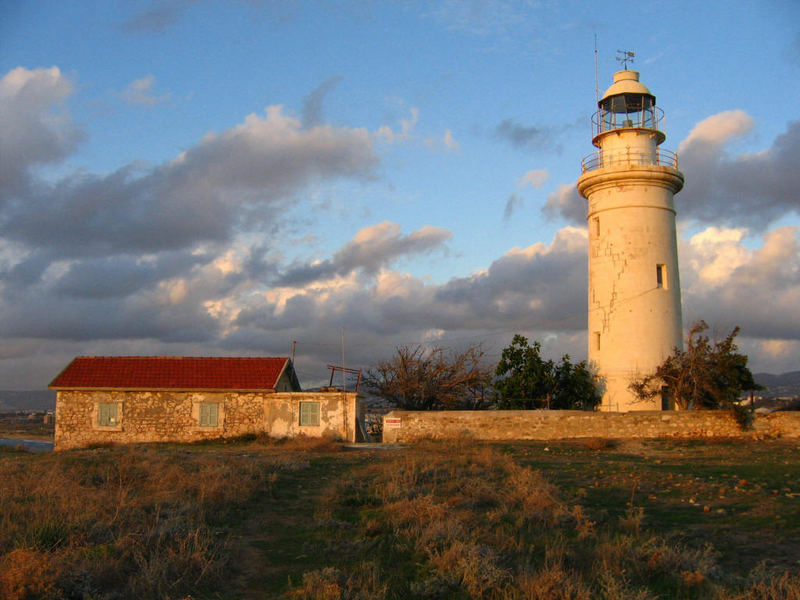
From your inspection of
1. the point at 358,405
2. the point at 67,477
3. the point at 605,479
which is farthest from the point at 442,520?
the point at 358,405

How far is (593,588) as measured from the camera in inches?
269

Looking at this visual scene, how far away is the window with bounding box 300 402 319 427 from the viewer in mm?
26141

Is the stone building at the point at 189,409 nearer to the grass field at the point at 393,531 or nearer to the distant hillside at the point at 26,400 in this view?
the grass field at the point at 393,531

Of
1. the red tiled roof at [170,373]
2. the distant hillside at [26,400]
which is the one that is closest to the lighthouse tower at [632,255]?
the red tiled roof at [170,373]

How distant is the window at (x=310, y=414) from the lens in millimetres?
26141

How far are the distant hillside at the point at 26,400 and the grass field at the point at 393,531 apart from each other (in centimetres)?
14694

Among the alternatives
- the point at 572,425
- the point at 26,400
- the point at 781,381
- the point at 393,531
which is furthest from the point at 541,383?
the point at 26,400

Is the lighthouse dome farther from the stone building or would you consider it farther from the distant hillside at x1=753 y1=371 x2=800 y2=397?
the distant hillside at x1=753 y1=371 x2=800 y2=397

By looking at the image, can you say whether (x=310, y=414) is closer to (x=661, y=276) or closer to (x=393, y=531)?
(x=661, y=276)

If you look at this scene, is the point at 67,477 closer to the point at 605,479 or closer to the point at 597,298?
the point at 605,479

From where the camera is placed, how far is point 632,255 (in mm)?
25812

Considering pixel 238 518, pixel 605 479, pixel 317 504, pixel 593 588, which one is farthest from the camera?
pixel 605 479

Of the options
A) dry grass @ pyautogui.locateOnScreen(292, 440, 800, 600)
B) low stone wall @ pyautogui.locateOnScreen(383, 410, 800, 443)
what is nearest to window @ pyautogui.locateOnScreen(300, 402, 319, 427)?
low stone wall @ pyautogui.locateOnScreen(383, 410, 800, 443)

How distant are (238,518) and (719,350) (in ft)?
61.1
